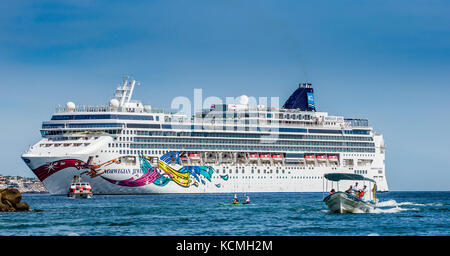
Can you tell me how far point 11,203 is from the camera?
179ft

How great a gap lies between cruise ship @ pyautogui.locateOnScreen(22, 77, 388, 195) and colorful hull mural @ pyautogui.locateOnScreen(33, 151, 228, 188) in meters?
0.12

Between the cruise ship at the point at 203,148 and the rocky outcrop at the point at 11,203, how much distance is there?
1010 inches

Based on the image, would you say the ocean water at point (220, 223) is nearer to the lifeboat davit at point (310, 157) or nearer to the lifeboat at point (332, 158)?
the lifeboat davit at point (310, 157)

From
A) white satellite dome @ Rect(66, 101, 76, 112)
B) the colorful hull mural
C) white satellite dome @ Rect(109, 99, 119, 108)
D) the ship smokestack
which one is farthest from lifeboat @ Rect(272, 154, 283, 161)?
white satellite dome @ Rect(66, 101, 76, 112)

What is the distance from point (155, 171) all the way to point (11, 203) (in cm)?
3424

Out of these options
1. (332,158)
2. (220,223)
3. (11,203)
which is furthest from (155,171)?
(220,223)

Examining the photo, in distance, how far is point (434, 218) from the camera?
156 feet

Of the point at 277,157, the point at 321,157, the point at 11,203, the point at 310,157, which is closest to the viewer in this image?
the point at 11,203

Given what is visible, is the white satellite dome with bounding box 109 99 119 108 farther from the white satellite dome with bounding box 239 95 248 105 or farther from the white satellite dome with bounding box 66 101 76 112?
the white satellite dome with bounding box 239 95 248 105

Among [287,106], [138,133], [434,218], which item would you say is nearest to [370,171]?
[287,106]

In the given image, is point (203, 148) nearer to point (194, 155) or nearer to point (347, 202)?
point (194, 155)

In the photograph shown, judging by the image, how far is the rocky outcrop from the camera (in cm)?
5381
